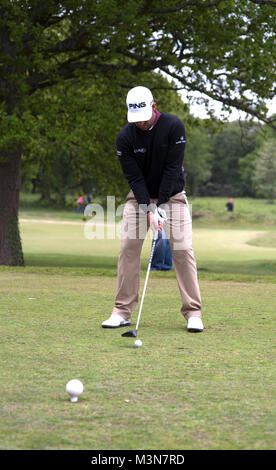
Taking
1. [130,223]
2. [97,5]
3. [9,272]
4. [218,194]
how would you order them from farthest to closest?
[218,194] → [97,5] → [9,272] → [130,223]

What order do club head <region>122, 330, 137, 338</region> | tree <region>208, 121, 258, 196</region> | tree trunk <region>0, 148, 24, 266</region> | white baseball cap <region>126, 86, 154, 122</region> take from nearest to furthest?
1. club head <region>122, 330, 137, 338</region>
2. white baseball cap <region>126, 86, 154, 122</region>
3. tree trunk <region>0, 148, 24, 266</region>
4. tree <region>208, 121, 258, 196</region>

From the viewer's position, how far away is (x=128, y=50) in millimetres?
17453

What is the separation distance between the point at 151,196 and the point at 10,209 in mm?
11238

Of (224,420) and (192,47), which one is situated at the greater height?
(192,47)

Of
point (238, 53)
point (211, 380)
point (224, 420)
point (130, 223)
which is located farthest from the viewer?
point (238, 53)

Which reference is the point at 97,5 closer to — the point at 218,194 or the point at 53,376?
the point at 53,376

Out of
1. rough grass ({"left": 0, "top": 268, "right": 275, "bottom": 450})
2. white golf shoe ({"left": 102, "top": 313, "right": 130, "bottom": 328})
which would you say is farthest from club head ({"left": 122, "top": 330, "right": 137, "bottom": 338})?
white golf shoe ({"left": 102, "top": 313, "right": 130, "bottom": 328})

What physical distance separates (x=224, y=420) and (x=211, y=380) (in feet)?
2.75

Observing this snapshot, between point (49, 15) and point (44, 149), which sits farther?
point (44, 149)

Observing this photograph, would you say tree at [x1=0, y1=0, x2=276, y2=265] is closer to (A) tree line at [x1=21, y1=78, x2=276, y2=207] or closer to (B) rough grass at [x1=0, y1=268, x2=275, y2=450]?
(A) tree line at [x1=21, y1=78, x2=276, y2=207]

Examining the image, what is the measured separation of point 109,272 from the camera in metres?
12.6

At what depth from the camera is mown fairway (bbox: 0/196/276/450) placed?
11.1 feet

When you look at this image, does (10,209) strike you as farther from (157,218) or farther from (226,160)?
(226,160)

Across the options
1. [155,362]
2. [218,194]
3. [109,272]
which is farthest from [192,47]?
[218,194]
